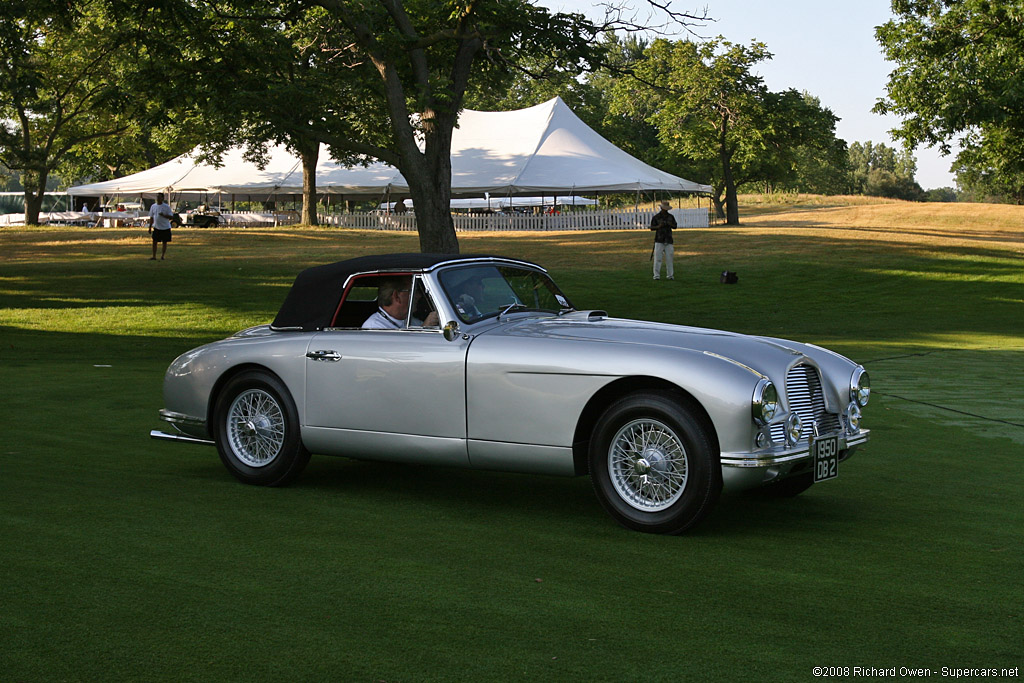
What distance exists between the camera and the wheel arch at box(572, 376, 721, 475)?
5.96 metres

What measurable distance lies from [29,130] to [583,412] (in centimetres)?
6226

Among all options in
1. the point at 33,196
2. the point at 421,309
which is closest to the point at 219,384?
the point at 421,309

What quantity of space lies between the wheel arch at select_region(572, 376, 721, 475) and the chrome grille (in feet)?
1.39

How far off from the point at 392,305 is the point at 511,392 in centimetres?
136

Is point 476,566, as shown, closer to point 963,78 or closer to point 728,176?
point 963,78

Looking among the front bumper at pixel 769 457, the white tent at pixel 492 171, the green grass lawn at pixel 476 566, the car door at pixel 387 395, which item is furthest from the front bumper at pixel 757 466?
the white tent at pixel 492 171

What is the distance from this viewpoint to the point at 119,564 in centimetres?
529

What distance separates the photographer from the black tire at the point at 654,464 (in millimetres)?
5867

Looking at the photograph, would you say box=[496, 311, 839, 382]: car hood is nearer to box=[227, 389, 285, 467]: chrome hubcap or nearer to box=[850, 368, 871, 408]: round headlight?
box=[850, 368, 871, 408]: round headlight

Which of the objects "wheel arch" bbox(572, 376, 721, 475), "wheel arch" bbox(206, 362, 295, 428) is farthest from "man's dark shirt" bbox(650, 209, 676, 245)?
"wheel arch" bbox(572, 376, 721, 475)

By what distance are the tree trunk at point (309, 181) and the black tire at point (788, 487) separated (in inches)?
1725

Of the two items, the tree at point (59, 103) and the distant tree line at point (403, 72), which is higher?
the tree at point (59, 103)

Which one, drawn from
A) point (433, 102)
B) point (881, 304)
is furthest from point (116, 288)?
point (881, 304)

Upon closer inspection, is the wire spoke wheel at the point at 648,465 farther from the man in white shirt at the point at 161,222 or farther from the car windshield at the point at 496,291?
the man in white shirt at the point at 161,222
